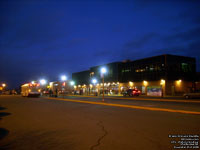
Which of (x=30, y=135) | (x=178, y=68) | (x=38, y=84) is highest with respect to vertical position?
(x=178, y=68)

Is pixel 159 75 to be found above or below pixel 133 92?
above

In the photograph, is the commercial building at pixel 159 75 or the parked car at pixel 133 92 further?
the commercial building at pixel 159 75

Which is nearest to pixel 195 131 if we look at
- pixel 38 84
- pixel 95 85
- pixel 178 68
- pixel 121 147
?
pixel 121 147

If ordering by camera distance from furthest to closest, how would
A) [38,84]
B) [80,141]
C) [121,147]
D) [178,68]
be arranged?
[178,68], [38,84], [80,141], [121,147]

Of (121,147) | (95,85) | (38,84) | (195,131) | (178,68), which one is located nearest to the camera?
(121,147)

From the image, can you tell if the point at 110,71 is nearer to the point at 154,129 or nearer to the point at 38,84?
the point at 38,84

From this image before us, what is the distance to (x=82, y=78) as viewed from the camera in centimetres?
9044

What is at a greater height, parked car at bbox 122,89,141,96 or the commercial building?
the commercial building

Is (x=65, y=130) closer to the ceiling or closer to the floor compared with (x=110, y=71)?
closer to the floor

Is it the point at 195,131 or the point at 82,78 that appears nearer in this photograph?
the point at 195,131

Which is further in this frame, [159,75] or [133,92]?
[159,75]

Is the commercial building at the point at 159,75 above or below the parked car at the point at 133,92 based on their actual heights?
above

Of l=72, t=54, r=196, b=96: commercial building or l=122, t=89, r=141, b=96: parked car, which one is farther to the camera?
l=72, t=54, r=196, b=96: commercial building

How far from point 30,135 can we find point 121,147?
397 cm
